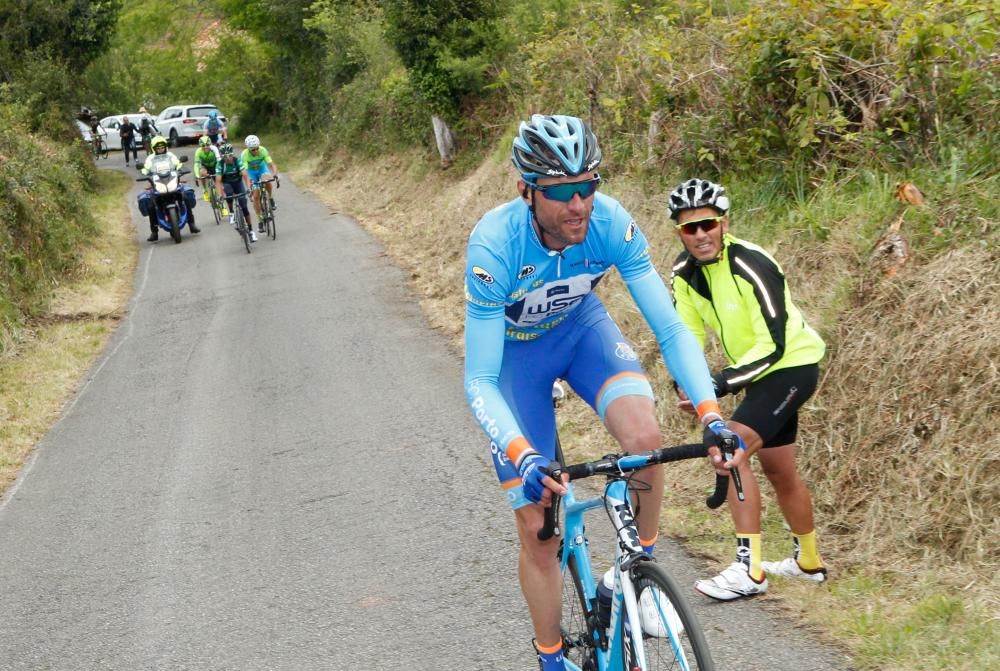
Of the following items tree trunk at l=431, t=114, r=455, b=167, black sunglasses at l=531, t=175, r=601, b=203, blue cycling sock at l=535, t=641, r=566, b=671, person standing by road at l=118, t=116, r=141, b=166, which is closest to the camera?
black sunglasses at l=531, t=175, r=601, b=203

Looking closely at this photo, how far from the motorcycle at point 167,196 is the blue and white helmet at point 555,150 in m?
19.8

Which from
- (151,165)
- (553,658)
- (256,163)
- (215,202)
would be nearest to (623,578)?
(553,658)

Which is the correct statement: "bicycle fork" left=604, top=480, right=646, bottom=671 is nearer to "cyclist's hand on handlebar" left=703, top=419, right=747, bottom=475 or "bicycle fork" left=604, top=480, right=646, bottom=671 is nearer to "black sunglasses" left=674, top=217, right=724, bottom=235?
"cyclist's hand on handlebar" left=703, top=419, right=747, bottom=475

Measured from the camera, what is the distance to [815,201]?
26.6ft

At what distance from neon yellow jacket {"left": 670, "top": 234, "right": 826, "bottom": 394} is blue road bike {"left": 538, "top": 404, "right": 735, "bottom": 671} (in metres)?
1.37

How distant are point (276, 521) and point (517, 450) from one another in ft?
13.8

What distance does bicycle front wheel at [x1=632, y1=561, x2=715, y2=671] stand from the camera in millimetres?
3100

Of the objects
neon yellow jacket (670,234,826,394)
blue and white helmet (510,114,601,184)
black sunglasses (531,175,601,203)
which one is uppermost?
blue and white helmet (510,114,601,184)

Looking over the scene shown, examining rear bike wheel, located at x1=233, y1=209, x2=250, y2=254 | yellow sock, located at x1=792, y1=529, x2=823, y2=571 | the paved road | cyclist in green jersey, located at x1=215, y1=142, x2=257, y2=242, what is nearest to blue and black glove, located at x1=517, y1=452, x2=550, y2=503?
the paved road

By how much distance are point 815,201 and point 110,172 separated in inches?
1325

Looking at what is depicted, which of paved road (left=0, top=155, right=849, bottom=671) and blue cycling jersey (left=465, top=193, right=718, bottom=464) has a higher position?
blue cycling jersey (left=465, top=193, right=718, bottom=464)

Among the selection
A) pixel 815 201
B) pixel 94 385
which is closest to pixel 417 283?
pixel 94 385

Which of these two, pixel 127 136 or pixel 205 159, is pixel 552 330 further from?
pixel 127 136

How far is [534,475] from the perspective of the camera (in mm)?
3271
